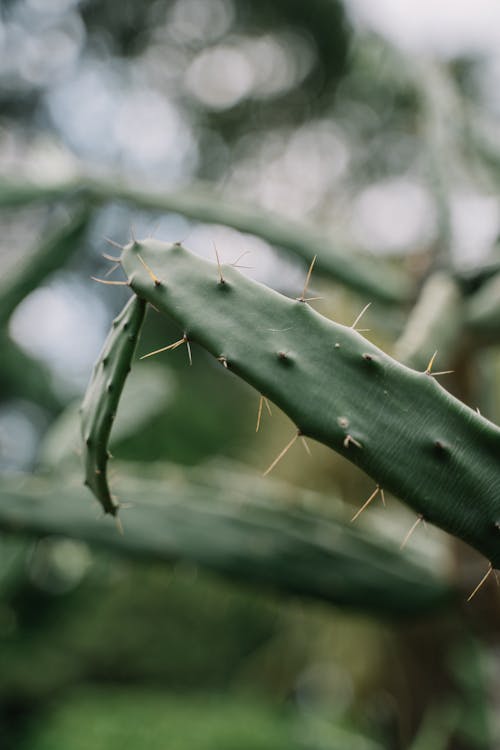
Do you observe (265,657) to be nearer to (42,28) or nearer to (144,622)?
(144,622)

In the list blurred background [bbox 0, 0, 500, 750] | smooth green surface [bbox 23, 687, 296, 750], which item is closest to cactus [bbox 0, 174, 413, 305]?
blurred background [bbox 0, 0, 500, 750]

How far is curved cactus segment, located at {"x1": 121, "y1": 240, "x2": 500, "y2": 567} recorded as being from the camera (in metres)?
0.56

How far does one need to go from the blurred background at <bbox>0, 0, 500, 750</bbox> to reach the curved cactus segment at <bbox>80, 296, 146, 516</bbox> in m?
0.12

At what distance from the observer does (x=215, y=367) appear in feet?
13.9

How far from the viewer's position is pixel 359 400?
58cm

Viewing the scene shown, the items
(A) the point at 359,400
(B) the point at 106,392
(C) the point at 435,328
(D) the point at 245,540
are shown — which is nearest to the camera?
(A) the point at 359,400

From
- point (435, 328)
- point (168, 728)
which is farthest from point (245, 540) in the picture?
point (168, 728)

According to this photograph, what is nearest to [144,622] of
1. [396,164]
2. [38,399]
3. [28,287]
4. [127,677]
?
[127,677]

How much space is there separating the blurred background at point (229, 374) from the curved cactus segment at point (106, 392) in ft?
0.39

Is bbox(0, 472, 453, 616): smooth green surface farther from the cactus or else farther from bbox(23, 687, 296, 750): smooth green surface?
bbox(23, 687, 296, 750): smooth green surface

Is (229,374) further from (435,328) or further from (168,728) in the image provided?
(435,328)

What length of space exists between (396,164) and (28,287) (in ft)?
13.1

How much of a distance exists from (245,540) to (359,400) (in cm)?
63

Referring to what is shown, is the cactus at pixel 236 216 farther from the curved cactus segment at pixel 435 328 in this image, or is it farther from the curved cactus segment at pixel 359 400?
the curved cactus segment at pixel 359 400
